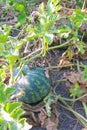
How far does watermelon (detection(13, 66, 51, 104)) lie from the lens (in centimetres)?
239

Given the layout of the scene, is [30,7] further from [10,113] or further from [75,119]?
[10,113]

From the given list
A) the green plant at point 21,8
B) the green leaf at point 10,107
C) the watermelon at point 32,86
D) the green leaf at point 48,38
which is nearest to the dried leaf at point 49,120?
the watermelon at point 32,86

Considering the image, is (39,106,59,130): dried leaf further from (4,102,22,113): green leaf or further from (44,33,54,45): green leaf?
(4,102,22,113): green leaf

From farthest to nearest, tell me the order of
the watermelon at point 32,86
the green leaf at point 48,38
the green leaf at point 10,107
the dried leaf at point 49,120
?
the watermelon at point 32,86 < the dried leaf at point 49,120 < the green leaf at point 48,38 < the green leaf at point 10,107

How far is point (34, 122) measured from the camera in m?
2.36

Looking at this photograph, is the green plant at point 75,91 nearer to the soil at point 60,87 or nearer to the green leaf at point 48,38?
the soil at point 60,87

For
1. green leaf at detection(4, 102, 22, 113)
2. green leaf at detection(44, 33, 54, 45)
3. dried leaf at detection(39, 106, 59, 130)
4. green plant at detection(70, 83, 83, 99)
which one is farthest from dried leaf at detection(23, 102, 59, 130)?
green leaf at detection(4, 102, 22, 113)

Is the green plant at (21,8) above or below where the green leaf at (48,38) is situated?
below

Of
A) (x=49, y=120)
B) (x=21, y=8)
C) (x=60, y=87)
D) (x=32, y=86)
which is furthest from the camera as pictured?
(x=21, y=8)

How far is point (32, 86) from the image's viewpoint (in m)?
2.42

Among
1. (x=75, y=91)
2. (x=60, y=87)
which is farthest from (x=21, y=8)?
(x=75, y=91)

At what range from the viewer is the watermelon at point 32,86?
2.39m

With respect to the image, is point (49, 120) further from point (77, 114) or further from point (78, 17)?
point (78, 17)

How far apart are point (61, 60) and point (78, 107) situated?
452 mm
